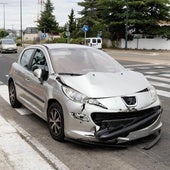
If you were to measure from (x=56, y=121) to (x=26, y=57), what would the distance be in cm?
246

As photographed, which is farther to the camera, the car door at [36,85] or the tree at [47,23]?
the tree at [47,23]

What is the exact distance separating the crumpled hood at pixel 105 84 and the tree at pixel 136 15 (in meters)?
41.3

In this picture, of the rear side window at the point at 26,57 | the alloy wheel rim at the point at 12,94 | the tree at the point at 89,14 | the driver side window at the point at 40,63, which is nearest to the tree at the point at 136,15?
the tree at the point at 89,14

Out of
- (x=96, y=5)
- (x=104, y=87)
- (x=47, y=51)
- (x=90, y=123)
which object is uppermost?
(x=96, y=5)

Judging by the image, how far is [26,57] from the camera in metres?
7.68

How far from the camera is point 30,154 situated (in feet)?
16.6

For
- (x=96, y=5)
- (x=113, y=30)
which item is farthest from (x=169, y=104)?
(x=96, y=5)

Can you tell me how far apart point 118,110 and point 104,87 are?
476mm

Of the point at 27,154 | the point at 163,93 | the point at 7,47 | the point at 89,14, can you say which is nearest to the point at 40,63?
the point at 27,154

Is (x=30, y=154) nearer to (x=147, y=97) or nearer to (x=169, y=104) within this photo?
(x=147, y=97)

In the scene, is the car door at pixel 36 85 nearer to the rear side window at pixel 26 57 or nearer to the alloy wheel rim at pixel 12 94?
the rear side window at pixel 26 57

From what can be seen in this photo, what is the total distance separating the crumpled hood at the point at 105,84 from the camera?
524cm

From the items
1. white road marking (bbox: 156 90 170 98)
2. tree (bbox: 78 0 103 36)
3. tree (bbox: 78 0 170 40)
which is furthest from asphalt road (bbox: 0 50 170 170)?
tree (bbox: 78 0 103 36)

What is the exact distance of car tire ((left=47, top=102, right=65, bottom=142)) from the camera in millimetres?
5471
